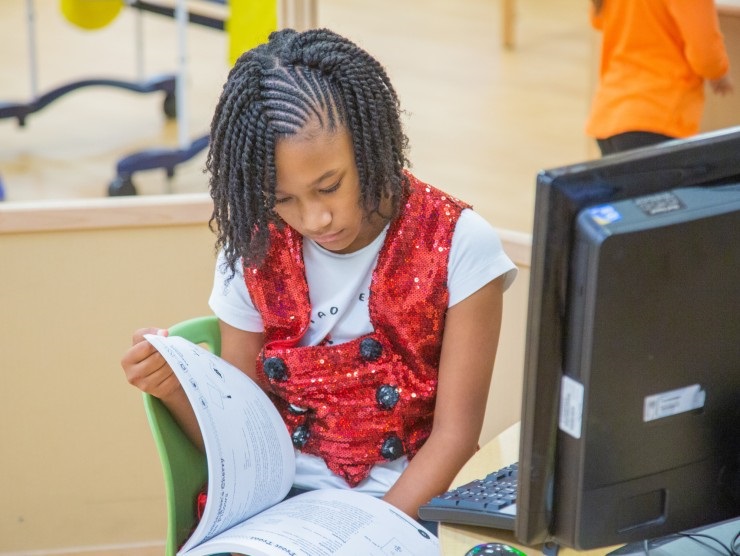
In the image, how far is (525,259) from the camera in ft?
6.06

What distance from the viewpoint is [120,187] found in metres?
3.53

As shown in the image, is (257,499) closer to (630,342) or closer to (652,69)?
(630,342)

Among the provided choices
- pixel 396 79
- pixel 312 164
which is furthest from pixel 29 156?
pixel 312 164

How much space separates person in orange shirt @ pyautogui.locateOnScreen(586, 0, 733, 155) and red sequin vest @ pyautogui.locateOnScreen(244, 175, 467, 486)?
50.7 inches

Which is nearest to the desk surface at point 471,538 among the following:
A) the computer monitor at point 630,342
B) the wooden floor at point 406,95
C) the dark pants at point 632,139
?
the computer monitor at point 630,342

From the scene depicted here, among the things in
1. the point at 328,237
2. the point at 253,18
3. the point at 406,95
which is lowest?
the point at 406,95

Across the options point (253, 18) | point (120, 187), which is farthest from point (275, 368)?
point (120, 187)

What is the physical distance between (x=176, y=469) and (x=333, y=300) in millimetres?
288

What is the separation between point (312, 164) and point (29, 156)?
295cm

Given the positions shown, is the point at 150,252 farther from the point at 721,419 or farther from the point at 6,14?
the point at 6,14

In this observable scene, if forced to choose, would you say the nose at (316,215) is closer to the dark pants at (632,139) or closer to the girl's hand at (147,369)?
the girl's hand at (147,369)

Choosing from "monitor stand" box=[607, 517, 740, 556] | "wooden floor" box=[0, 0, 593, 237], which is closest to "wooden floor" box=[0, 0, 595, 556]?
"wooden floor" box=[0, 0, 593, 237]

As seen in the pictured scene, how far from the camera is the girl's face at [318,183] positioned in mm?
1278

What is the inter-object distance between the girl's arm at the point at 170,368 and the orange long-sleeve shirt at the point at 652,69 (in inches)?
55.0
